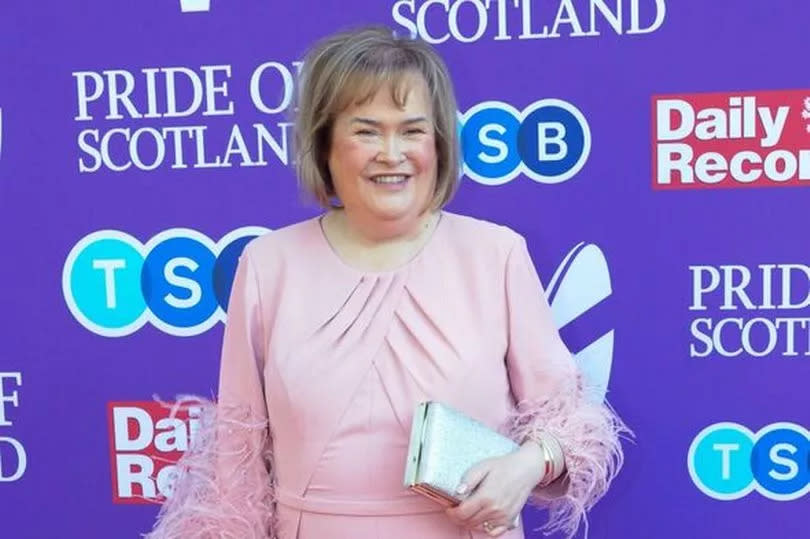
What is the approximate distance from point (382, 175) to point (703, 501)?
0.87 metres

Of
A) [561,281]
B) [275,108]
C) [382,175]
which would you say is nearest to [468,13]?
[275,108]

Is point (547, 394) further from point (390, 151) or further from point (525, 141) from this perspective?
point (525, 141)

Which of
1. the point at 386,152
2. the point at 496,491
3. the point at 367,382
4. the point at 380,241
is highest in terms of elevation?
the point at 386,152

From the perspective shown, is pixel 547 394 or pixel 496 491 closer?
pixel 496 491

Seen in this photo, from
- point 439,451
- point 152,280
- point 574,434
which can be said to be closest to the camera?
point 439,451

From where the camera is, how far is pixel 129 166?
1743mm

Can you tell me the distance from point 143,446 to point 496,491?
905 millimetres

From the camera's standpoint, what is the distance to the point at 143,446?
1805 mm

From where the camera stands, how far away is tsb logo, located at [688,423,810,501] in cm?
163

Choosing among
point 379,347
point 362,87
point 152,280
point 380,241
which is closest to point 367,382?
point 379,347

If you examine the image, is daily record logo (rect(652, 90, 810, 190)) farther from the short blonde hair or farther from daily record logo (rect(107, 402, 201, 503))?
daily record logo (rect(107, 402, 201, 503))

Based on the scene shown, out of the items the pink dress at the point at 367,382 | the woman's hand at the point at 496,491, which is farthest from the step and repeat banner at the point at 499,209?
the woman's hand at the point at 496,491

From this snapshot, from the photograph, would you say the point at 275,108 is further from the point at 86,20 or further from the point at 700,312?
the point at 700,312

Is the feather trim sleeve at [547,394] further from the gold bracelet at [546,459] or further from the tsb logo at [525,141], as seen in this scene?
the tsb logo at [525,141]
